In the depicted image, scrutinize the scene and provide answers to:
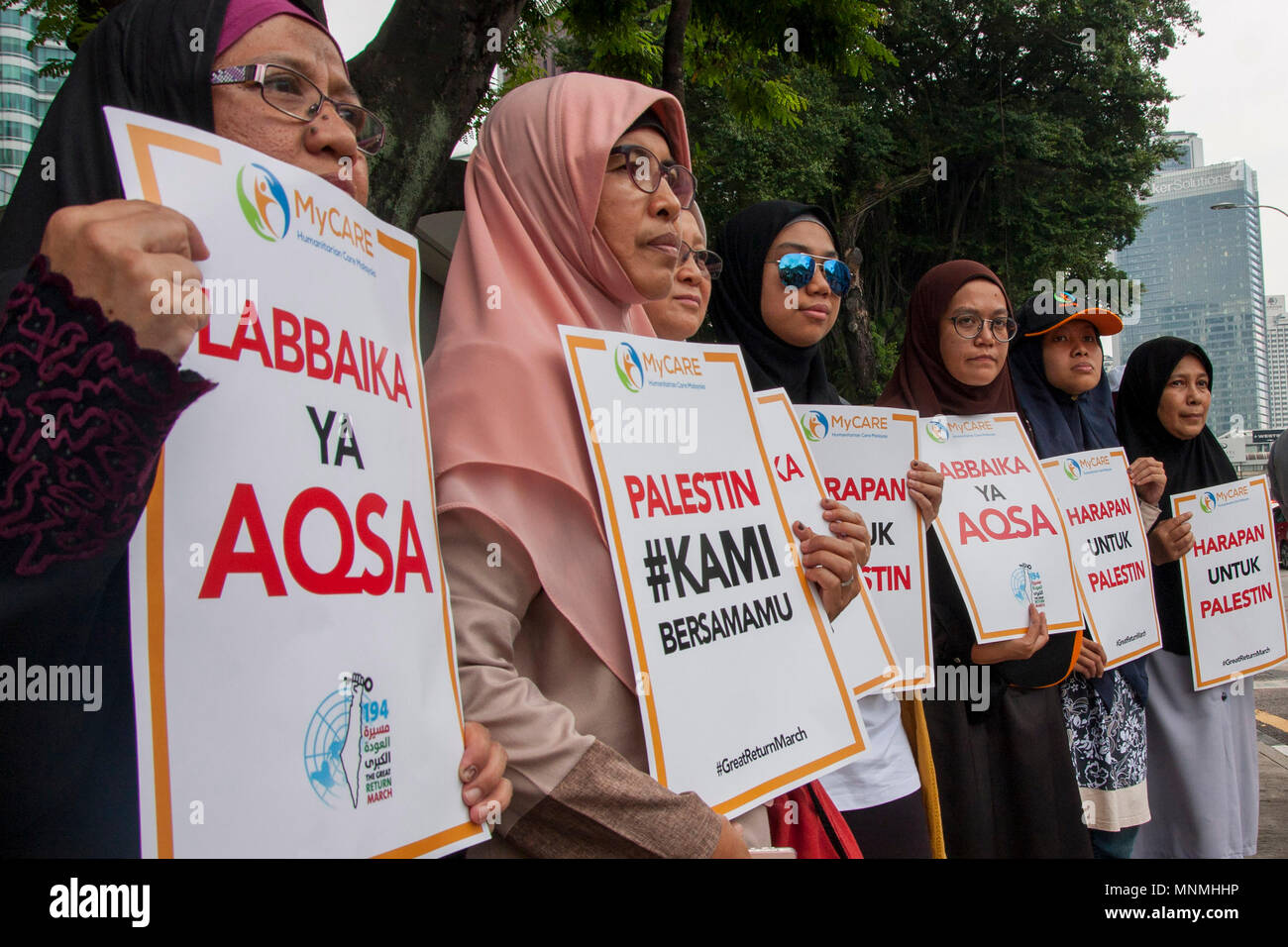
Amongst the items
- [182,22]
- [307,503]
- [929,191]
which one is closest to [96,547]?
[307,503]

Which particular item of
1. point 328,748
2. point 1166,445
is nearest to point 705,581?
point 328,748

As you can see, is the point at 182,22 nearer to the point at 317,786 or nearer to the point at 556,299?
the point at 556,299

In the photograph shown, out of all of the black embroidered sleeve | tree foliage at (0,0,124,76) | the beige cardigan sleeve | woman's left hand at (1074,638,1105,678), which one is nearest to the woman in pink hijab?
the beige cardigan sleeve

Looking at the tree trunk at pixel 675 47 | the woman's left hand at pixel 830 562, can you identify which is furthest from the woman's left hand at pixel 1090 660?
the tree trunk at pixel 675 47

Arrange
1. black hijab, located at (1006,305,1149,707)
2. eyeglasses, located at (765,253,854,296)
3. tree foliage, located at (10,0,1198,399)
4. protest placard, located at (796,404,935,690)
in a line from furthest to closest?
tree foliage, located at (10,0,1198,399)
black hijab, located at (1006,305,1149,707)
eyeglasses, located at (765,253,854,296)
protest placard, located at (796,404,935,690)

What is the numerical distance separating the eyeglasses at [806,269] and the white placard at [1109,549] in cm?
109

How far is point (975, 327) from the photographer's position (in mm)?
3039

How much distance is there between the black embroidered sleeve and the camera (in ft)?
2.99

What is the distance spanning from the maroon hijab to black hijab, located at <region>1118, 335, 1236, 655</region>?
3.56 ft

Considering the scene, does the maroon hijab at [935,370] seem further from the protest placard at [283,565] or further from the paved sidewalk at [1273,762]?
the paved sidewalk at [1273,762]

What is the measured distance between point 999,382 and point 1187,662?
1502 mm

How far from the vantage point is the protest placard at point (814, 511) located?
6.30ft

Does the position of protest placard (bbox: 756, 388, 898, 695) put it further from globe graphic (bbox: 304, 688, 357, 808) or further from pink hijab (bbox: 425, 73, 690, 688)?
globe graphic (bbox: 304, 688, 357, 808)

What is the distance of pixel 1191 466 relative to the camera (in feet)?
13.0
